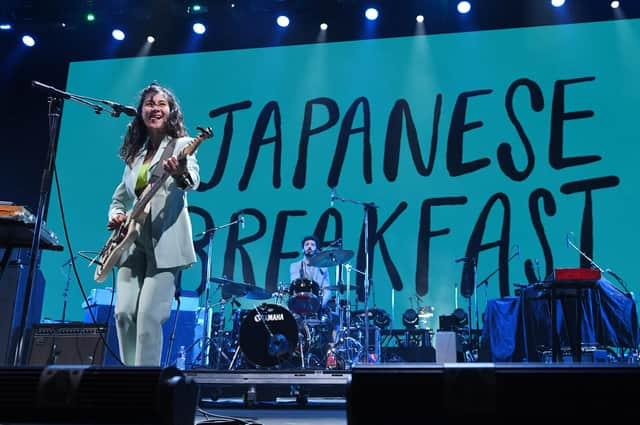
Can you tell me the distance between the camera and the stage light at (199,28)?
877 centimetres

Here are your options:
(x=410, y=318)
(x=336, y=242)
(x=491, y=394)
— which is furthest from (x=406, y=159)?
(x=491, y=394)

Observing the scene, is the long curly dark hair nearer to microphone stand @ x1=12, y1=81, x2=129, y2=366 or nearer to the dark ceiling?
microphone stand @ x1=12, y1=81, x2=129, y2=366

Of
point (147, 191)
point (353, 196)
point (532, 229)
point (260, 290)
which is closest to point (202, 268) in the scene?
point (260, 290)

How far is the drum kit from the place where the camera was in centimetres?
621

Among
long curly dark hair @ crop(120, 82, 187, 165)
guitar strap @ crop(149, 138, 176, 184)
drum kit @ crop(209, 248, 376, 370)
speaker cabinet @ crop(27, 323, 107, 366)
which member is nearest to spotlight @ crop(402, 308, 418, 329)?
drum kit @ crop(209, 248, 376, 370)

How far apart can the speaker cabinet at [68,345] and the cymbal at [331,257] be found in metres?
2.74

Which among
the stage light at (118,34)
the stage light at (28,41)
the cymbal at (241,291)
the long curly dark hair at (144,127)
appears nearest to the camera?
the long curly dark hair at (144,127)

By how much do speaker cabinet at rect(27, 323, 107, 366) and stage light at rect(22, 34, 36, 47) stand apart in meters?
6.22

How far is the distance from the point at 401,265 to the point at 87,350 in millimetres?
4243

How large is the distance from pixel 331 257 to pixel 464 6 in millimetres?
3994

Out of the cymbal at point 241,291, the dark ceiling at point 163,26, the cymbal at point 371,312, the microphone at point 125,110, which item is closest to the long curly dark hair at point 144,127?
the microphone at point 125,110

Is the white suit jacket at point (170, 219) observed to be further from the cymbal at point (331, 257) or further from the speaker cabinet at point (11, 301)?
the cymbal at point (331, 257)

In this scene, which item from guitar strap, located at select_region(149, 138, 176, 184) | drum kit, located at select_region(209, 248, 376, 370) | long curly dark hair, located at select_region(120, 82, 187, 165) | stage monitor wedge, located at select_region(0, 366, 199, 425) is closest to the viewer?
stage monitor wedge, located at select_region(0, 366, 199, 425)

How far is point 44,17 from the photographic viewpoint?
8.77 metres
